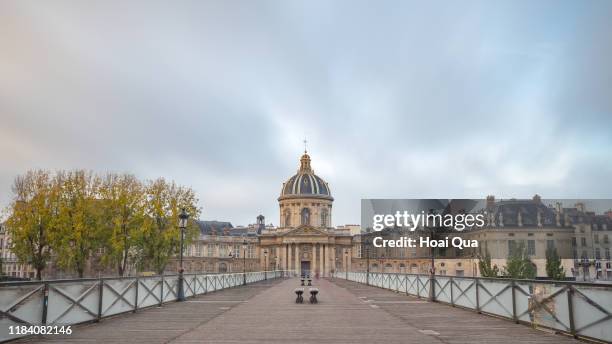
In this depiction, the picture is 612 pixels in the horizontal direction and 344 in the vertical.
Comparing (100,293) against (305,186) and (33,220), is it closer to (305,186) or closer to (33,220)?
(33,220)

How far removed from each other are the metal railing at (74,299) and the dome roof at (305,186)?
355 feet

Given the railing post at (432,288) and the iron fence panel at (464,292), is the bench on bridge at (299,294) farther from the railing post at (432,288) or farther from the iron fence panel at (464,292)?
the iron fence panel at (464,292)

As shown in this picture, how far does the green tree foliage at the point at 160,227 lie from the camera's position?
5203cm

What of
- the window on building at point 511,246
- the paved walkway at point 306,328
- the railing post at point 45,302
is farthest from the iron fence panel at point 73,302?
the window on building at point 511,246

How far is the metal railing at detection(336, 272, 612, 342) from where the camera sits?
1128 centimetres

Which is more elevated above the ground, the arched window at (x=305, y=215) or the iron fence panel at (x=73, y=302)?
the arched window at (x=305, y=215)

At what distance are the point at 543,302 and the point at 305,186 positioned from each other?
118995mm

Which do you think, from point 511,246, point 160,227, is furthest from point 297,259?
point 160,227

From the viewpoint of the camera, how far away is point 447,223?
120688mm

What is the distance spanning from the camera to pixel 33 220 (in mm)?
48219

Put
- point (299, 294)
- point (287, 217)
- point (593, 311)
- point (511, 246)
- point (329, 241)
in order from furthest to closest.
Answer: point (287, 217), point (329, 241), point (511, 246), point (299, 294), point (593, 311)

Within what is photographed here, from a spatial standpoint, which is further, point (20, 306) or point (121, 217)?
point (121, 217)

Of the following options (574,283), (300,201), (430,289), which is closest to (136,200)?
(430,289)

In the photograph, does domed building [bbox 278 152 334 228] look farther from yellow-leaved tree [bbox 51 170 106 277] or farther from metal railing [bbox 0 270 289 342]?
metal railing [bbox 0 270 289 342]
